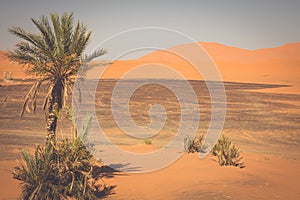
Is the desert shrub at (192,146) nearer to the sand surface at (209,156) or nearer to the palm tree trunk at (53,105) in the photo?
the sand surface at (209,156)

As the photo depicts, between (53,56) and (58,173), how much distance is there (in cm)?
298

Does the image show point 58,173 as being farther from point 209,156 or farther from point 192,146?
point 192,146

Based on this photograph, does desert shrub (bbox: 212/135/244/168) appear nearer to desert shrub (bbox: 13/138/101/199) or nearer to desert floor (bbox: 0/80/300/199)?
desert floor (bbox: 0/80/300/199)

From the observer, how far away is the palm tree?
9.10m

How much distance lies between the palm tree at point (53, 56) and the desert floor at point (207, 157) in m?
1.50

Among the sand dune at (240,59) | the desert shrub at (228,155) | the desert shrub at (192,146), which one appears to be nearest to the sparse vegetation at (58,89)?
the desert shrub at (228,155)

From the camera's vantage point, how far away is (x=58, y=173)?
7.92 metres

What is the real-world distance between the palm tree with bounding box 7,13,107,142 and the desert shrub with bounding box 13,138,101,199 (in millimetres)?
1087

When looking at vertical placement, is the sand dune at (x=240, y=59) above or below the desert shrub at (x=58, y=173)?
above

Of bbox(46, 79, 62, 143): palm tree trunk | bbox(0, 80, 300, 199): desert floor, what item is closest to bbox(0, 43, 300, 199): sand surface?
bbox(0, 80, 300, 199): desert floor

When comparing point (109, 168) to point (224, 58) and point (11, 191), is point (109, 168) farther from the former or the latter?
point (224, 58)

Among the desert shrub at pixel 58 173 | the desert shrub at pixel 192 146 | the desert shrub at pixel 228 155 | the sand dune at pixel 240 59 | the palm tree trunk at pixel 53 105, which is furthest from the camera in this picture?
the sand dune at pixel 240 59

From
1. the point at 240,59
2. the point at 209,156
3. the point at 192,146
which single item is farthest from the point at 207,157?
the point at 240,59

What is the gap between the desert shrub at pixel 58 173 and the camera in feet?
24.8
